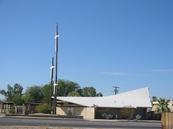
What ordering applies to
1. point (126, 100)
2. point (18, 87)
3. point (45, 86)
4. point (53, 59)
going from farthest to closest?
point (18, 87) < point (45, 86) < point (126, 100) < point (53, 59)

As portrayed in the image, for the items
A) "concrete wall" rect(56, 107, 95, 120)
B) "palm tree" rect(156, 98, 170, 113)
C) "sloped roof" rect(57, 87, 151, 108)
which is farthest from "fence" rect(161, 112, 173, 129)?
"palm tree" rect(156, 98, 170, 113)

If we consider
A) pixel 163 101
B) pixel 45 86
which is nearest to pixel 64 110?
pixel 163 101

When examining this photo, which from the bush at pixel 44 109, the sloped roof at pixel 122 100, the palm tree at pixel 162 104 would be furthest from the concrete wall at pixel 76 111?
the palm tree at pixel 162 104

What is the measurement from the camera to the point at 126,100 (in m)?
102

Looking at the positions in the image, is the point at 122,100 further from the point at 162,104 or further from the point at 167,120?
the point at 167,120

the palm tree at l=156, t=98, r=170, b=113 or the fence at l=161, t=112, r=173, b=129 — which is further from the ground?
the palm tree at l=156, t=98, r=170, b=113

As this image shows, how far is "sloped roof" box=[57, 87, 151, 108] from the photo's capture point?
97.3 m

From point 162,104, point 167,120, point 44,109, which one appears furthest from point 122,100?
point 167,120

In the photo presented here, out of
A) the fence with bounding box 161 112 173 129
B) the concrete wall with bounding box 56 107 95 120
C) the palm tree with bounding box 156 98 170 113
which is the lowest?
the fence with bounding box 161 112 173 129

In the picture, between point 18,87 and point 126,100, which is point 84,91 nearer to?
point 18,87

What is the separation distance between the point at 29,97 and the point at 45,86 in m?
14.9

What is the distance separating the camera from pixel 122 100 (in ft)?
334

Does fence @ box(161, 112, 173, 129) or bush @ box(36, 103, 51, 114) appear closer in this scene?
fence @ box(161, 112, 173, 129)

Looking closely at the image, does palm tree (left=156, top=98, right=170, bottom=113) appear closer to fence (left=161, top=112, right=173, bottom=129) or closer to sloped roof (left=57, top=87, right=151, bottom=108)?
sloped roof (left=57, top=87, right=151, bottom=108)
